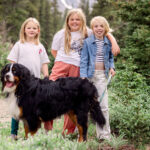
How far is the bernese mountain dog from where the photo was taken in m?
3.77

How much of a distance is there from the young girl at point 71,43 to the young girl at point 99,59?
0.18 metres

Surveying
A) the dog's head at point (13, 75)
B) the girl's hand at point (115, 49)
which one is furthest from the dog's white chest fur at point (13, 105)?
the girl's hand at point (115, 49)

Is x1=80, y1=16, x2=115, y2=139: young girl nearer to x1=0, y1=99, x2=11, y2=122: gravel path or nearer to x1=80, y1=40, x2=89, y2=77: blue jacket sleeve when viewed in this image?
x1=80, y1=40, x2=89, y2=77: blue jacket sleeve

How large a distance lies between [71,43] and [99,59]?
0.59 metres

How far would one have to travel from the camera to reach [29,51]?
430 cm

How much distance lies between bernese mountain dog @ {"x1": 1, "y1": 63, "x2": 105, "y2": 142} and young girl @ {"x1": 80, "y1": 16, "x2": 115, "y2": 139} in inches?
9.7

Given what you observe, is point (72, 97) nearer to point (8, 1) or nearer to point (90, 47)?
point (90, 47)

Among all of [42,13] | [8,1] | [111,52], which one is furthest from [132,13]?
[42,13]

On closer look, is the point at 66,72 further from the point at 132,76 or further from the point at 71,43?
the point at 132,76

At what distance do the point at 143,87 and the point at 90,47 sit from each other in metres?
3.18

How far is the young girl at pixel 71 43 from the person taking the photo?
4363mm

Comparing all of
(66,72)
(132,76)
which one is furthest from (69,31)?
(132,76)

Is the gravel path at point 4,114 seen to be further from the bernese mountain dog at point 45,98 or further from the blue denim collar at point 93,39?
the blue denim collar at point 93,39

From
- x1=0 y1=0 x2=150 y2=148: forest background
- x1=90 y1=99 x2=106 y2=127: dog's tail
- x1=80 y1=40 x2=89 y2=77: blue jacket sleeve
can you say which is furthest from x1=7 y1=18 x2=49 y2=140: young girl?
x1=0 y1=0 x2=150 y2=148: forest background
